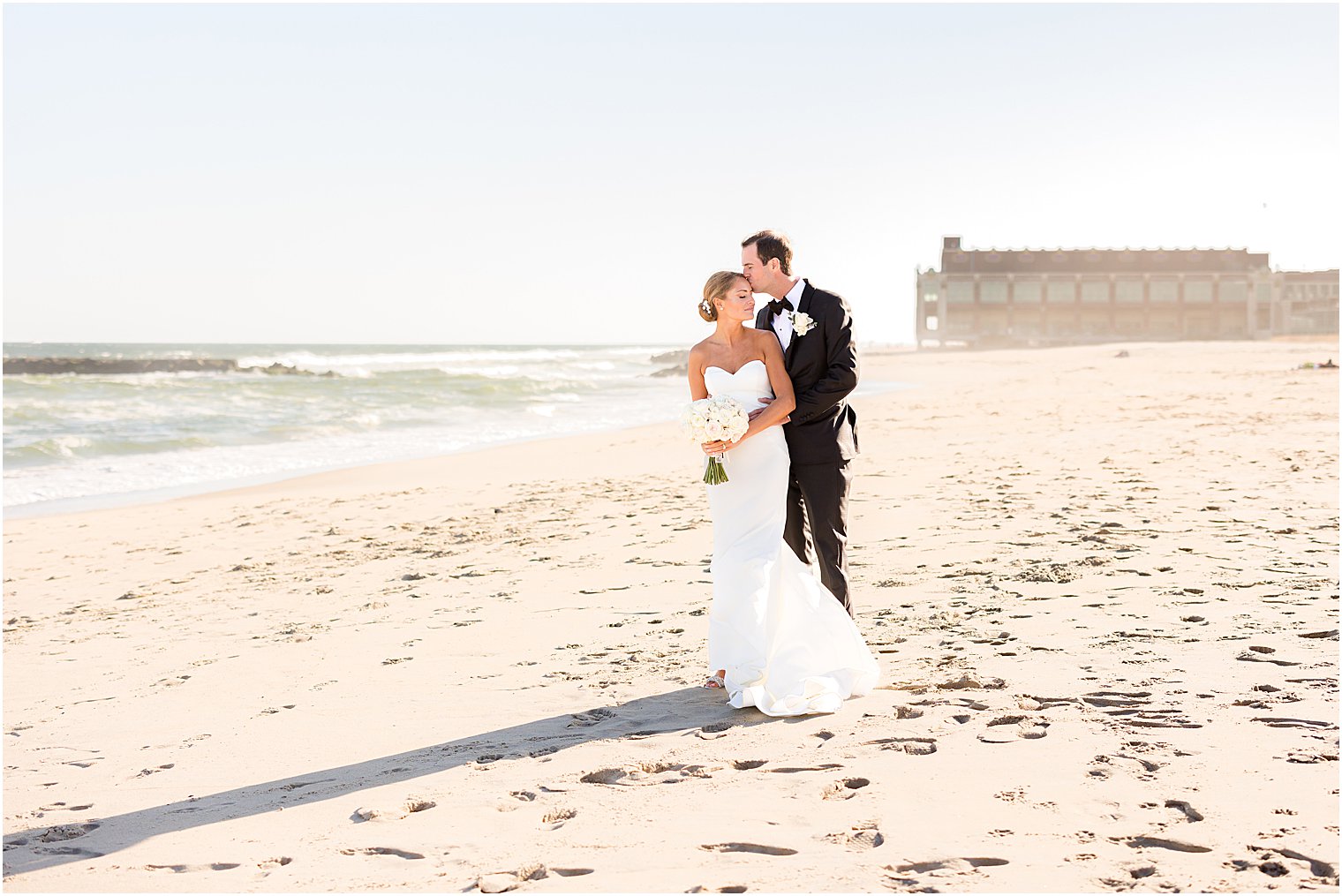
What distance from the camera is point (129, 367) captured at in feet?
189

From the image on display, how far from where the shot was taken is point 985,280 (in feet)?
247

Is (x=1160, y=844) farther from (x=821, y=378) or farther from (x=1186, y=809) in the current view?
(x=821, y=378)

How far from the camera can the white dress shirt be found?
16.0ft

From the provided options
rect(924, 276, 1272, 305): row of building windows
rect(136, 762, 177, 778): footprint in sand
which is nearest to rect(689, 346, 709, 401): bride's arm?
rect(136, 762, 177, 778): footprint in sand

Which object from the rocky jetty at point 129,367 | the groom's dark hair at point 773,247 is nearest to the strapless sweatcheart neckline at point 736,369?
the groom's dark hair at point 773,247

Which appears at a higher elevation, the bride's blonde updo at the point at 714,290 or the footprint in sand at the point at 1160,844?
the bride's blonde updo at the point at 714,290

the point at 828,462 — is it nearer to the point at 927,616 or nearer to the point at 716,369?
the point at 716,369

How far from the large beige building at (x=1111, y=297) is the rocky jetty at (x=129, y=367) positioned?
44.8m

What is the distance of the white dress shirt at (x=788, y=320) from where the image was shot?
4871mm

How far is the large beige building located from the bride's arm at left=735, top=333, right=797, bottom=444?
70.5 m

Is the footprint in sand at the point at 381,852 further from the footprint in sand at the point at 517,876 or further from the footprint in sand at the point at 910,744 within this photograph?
the footprint in sand at the point at 910,744

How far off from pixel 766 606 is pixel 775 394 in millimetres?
946

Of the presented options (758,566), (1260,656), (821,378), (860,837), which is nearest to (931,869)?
(860,837)

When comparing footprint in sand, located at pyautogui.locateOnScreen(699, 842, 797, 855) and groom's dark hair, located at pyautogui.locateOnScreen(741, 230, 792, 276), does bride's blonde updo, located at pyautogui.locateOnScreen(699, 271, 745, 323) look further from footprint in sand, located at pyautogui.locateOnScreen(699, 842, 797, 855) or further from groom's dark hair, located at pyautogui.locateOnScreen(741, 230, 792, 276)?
footprint in sand, located at pyautogui.locateOnScreen(699, 842, 797, 855)
